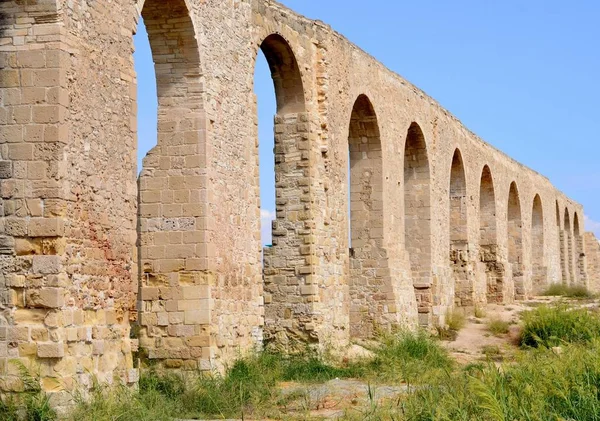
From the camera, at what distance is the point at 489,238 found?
25.3 meters

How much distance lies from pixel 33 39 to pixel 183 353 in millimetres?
3769

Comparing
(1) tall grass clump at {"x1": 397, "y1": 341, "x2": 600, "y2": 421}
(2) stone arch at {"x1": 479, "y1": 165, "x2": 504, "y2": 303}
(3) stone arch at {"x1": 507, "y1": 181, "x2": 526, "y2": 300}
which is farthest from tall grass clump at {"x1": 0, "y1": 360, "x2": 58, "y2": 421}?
(3) stone arch at {"x1": 507, "y1": 181, "x2": 526, "y2": 300}

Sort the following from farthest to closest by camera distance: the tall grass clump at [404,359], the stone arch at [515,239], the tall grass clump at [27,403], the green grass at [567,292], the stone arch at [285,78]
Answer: the stone arch at [515,239]
the green grass at [567,292]
the stone arch at [285,78]
the tall grass clump at [404,359]
the tall grass clump at [27,403]

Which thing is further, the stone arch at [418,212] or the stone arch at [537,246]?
the stone arch at [537,246]

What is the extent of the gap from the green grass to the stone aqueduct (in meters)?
8.78

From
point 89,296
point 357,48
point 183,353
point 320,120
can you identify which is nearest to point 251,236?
point 183,353

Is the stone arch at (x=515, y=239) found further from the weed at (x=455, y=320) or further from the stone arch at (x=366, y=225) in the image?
the stone arch at (x=366, y=225)

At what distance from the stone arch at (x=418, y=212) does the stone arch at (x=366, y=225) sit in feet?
7.29

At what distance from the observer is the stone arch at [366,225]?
1666cm

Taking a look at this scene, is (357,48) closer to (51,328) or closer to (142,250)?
(142,250)

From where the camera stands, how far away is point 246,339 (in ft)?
37.6

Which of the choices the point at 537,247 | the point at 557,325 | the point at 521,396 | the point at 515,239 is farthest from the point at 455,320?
the point at 537,247

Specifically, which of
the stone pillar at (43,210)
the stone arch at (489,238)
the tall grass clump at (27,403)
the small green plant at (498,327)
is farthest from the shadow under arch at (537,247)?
the tall grass clump at (27,403)

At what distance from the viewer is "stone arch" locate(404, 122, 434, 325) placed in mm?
18875
